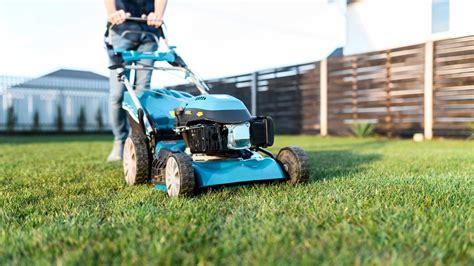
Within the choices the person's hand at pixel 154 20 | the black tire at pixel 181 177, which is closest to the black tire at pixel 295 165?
the black tire at pixel 181 177

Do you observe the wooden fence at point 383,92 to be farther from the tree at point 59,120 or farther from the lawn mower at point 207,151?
the lawn mower at point 207,151

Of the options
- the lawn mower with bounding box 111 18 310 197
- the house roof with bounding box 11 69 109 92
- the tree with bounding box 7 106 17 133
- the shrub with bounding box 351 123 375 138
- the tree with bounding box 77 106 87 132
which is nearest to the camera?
the lawn mower with bounding box 111 18 310 197

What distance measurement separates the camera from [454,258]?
4.05 feet

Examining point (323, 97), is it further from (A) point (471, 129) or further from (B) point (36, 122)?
(B) point (36, 122)

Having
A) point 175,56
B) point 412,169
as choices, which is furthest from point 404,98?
point 175,56

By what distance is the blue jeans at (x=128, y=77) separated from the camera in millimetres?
3629

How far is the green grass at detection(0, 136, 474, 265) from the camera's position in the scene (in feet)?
4.15

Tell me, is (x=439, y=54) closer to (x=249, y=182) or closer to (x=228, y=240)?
(x=249, y=182)

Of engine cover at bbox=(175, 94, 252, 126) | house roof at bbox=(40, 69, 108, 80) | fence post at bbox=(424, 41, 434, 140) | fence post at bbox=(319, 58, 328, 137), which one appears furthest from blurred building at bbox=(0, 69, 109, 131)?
engine cover at bbox=(175, 94, 252, 126)

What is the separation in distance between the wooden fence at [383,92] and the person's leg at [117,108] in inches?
207

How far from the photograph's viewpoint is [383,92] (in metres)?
8.22

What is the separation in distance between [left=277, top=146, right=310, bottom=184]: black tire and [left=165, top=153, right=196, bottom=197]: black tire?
626 millimetres

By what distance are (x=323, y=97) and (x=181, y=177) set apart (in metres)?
7.78

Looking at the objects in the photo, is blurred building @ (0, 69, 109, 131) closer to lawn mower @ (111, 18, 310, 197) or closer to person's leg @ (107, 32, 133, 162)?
person's leg @ (107, 32, 133, 162)
